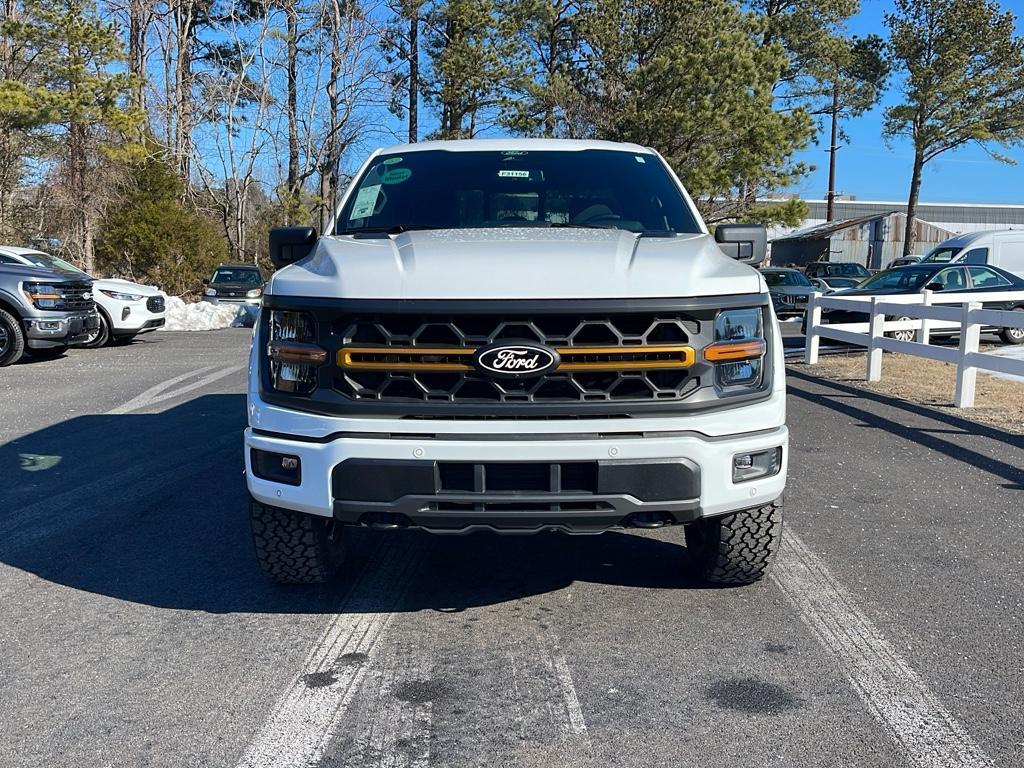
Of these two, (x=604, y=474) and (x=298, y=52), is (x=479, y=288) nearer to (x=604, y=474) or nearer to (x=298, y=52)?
(x=604, y=474)

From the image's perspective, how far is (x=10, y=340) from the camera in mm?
13352

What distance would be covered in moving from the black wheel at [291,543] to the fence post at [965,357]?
7730mm

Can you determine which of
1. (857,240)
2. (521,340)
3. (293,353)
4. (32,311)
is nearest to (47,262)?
(32,311)

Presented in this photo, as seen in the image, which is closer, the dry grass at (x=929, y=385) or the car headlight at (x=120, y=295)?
the dry grass at (x=929, y=385)

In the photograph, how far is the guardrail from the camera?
904 centimetres

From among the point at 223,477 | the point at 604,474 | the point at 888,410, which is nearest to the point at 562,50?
the point at 888,410

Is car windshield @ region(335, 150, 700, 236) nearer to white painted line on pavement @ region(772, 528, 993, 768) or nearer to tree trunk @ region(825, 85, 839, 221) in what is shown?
white painted line on pavement @ region(772, 528, 993, 768)

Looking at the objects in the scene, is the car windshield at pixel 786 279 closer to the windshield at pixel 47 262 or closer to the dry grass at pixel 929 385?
the dry grass at pixel 929 385

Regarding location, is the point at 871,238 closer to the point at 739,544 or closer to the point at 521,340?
the point at 739,544

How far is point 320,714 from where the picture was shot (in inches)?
119

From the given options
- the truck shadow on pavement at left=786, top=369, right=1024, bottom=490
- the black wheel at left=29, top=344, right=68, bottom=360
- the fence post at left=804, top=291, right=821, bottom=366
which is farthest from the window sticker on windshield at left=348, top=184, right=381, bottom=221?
the black wheel at left=29, top=344, right=68, bottom=360

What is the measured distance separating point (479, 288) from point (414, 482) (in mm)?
719

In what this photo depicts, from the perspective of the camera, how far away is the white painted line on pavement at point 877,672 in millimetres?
2814

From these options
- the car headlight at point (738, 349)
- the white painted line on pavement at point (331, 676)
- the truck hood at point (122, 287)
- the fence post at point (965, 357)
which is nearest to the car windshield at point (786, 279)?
the fence post at point (965, 357)
